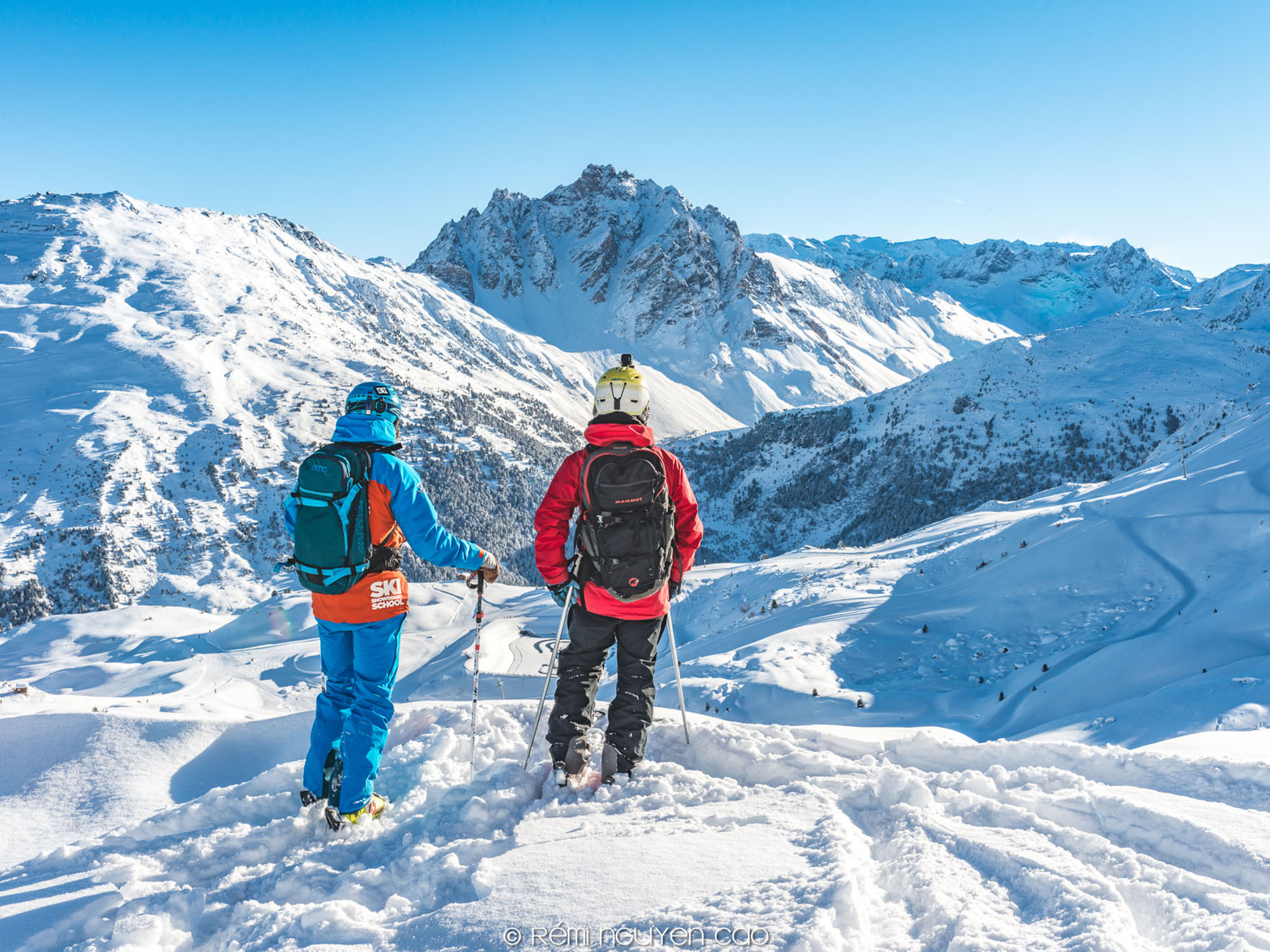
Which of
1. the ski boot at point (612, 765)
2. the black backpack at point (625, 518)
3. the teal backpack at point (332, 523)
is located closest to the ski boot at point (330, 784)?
the teal backpack at point (332, 523)

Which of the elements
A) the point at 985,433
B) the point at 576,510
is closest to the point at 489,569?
the point at 576,510

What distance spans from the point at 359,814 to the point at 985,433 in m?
76.4

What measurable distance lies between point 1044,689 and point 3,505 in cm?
10989

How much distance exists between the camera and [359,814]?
178 inches

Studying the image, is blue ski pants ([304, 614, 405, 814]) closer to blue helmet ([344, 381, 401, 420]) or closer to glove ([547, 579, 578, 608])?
glove ([547, 579, 578, 608])

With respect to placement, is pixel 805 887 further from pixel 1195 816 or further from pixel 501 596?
pixel 501 596

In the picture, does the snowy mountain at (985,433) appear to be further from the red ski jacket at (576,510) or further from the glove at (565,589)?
the glove at (565,589)

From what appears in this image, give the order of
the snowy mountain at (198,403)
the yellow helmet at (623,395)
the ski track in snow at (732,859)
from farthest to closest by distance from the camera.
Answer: the snowy mountain at (198,403), the yellow helmet at (623,395), the ski track in snow at (732,859)

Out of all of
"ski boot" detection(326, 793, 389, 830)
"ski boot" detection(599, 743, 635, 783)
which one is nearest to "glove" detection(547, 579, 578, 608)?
"ski boot" detection(599, 743, 635, 783)

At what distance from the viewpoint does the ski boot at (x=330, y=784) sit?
459cm

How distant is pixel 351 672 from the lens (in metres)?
4.89

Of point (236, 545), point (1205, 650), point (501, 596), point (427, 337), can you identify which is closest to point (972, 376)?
point (501, 596)

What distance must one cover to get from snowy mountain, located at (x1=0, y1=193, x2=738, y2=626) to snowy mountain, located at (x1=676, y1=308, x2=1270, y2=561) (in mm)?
37106

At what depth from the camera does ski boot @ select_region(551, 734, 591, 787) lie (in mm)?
4836
